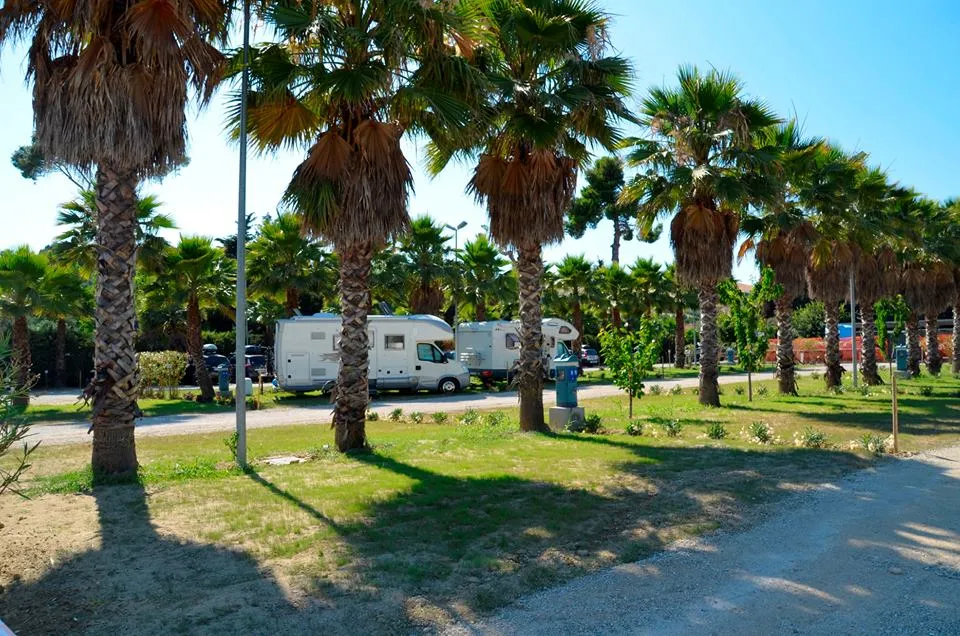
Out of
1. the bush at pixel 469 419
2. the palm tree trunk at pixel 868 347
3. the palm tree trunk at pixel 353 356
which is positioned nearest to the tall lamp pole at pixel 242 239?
the palm tree trunk at pixel 353 356

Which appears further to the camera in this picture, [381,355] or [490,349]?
[490,349]

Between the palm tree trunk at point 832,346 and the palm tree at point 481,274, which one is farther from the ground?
the palm tree at point 481,274

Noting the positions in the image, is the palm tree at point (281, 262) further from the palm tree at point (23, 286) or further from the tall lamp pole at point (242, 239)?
the tall lamp pole at point (242, 239)

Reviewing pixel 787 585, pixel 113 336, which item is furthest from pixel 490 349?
pixel 787 585

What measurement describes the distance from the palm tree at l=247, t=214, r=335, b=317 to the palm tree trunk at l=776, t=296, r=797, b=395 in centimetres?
1595

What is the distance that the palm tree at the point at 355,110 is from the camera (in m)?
10.4

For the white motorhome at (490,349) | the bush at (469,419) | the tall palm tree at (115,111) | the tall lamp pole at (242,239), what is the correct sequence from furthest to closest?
the white motorhome at (490,349), the bush at (469,419), the tall lamp pole at (242,239), the tall palm tree at (115,111)

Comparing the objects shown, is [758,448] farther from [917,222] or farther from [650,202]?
[917,222]

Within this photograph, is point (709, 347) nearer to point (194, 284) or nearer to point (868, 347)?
point (868, 347)

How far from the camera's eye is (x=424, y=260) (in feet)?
100

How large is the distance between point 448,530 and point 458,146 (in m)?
7.71

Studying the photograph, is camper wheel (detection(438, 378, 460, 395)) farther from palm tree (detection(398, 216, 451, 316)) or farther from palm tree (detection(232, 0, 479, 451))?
palm tree (detection(232, 0, 479, 451))

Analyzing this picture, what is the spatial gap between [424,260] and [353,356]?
62.9 feet

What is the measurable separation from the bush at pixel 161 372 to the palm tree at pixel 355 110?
15.3 m
